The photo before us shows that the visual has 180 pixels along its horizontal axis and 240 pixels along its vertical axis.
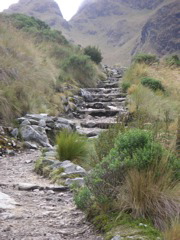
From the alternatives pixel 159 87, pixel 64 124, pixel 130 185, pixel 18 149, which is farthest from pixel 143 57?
pixel 130 185

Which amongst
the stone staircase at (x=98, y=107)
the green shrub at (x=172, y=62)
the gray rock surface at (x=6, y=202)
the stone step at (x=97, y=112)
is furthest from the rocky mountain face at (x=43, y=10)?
the gray rock surface at (x=6, y=202)

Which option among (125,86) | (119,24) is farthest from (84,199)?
(119,24)

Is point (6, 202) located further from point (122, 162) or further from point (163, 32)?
point (163, 32)

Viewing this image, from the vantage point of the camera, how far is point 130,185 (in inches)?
96.3

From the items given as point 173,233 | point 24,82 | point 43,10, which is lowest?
point 173,233

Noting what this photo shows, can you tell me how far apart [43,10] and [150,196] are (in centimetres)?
13485

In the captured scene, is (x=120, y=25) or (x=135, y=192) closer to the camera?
(x=135, y=192)

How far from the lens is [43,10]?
127688 millimetres

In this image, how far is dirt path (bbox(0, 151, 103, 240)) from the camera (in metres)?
2.39

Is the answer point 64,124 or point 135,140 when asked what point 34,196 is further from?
point 64,124

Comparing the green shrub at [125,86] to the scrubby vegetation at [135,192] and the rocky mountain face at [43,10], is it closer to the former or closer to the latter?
the scrubby vegetation at [135,192]

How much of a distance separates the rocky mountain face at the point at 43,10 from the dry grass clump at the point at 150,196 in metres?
115

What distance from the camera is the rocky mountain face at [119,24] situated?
91919mm

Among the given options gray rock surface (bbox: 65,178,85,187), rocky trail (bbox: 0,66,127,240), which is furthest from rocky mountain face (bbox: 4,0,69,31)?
gray rock surface (bbox: 65,178,85,187)
